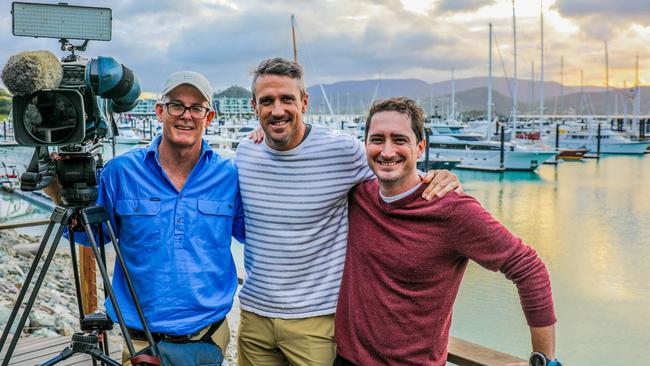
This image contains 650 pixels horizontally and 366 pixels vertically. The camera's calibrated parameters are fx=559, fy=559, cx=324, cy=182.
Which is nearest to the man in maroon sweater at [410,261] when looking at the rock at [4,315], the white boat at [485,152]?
the rock at [4,315]

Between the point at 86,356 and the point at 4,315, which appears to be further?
the point at 4,315

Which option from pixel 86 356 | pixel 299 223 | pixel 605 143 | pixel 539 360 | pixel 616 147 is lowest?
pixel 86 356

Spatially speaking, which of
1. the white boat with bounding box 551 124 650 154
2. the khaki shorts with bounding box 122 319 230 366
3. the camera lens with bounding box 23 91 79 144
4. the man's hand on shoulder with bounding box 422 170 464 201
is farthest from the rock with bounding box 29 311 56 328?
the white boat with bounding box 551 124 650 154

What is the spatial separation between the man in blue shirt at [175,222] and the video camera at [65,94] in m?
0.17

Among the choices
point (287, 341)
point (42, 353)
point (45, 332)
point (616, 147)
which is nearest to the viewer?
point (287, 341)

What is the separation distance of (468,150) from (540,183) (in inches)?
237

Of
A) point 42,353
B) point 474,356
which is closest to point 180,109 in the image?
point 474,356

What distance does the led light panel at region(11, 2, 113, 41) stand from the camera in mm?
2012

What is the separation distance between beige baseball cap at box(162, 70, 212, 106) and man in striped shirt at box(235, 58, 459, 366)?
0.23 meters

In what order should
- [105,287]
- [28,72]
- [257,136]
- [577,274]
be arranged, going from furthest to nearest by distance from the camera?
[577,274] → [257,136] → [105,287] → [28,72]

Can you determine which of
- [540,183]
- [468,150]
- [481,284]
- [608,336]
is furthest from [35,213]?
[468,150]

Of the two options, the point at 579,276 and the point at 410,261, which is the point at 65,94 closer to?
the point at 410,261

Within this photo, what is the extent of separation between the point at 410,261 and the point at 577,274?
11.5 m

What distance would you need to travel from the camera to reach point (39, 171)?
1.88 meters
